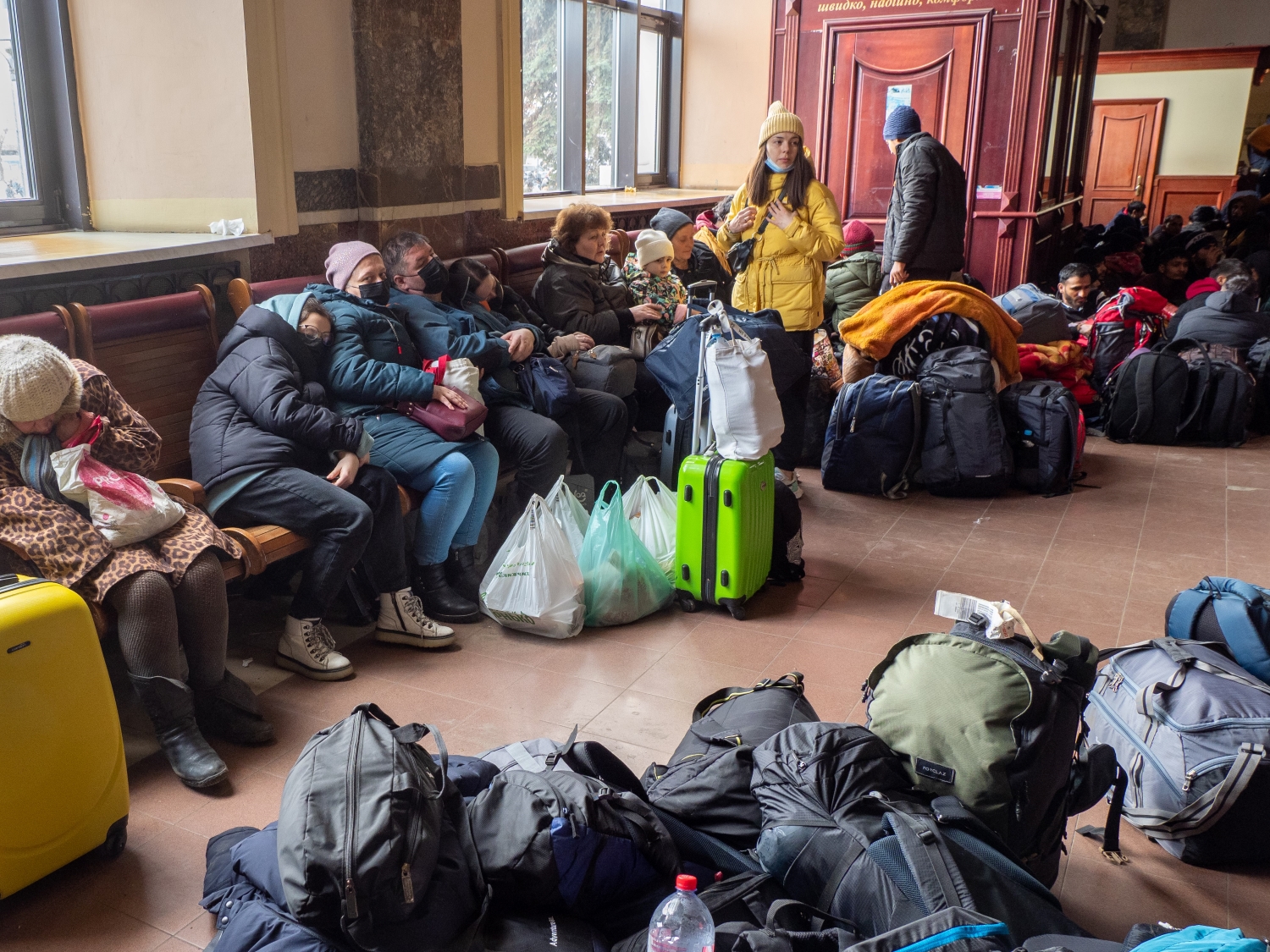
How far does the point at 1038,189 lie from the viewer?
7.52 meters

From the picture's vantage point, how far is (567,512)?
3.54 meters

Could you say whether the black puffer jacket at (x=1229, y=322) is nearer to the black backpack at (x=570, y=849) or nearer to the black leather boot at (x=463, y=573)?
the black leather boot at (x=463, y=573)

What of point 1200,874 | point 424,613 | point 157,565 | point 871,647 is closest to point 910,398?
point 871,647

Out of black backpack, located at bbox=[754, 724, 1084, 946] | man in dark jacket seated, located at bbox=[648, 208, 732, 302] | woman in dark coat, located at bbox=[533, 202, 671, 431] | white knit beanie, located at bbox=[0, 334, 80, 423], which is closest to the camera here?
black backpack, located at bbox=[754, 724, 1084, 946]

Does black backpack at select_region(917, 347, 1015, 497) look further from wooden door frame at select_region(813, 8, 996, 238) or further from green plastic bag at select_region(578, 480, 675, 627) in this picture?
wooden door frame at select_region(813, 8, 996, 238)

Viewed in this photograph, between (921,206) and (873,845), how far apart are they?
14.6 feet

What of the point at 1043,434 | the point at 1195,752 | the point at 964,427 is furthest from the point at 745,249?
the point at 1195,752

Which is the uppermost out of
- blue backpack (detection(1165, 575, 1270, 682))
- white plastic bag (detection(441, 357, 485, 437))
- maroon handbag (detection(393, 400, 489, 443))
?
white plastic bag (detection(441, 357, 485, 437))

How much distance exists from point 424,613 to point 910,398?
2477 millimetres

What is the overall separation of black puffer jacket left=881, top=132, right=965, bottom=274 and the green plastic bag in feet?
9.75

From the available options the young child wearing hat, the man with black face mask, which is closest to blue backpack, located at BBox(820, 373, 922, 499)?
the young child wearing hat

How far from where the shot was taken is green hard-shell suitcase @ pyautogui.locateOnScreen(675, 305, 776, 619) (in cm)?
345

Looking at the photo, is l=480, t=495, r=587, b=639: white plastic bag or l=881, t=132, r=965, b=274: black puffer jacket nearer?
l=480, t=495, r=587, b=639: white plastic bag

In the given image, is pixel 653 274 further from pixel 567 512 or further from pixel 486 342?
pixel 567 512
